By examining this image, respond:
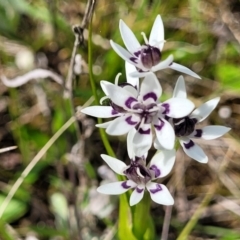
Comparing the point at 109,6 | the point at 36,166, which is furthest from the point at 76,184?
the point at 109,6

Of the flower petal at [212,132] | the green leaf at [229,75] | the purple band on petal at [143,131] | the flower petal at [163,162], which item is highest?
the purple band on petal at [143,131]

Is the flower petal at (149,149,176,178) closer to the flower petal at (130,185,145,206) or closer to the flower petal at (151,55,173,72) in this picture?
the flower petal at (130,185,145,206)

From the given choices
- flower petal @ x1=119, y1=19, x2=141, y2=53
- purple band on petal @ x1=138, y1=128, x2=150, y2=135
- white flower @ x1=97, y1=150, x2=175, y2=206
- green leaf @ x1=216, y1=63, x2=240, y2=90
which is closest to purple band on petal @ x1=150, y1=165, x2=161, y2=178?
white flower @ x1=97, y1=150, x2=175, y2=206

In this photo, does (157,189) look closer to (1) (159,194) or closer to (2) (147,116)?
(1) (159,194)

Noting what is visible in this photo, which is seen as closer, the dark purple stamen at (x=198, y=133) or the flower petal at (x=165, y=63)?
the flower petal at (x=165, y=63)

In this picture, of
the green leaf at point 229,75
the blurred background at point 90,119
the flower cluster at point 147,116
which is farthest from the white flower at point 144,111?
the green leaf at point 229,75

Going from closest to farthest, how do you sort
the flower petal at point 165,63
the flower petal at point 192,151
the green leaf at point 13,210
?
the flower petal at point 165,63
the flower petal at point 192,151
the green leaf at point 13,210

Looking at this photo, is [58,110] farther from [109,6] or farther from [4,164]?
[109,6]

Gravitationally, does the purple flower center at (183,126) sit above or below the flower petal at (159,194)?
above

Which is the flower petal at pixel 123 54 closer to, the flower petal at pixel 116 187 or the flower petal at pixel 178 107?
the flower petal at pixel 178 107
